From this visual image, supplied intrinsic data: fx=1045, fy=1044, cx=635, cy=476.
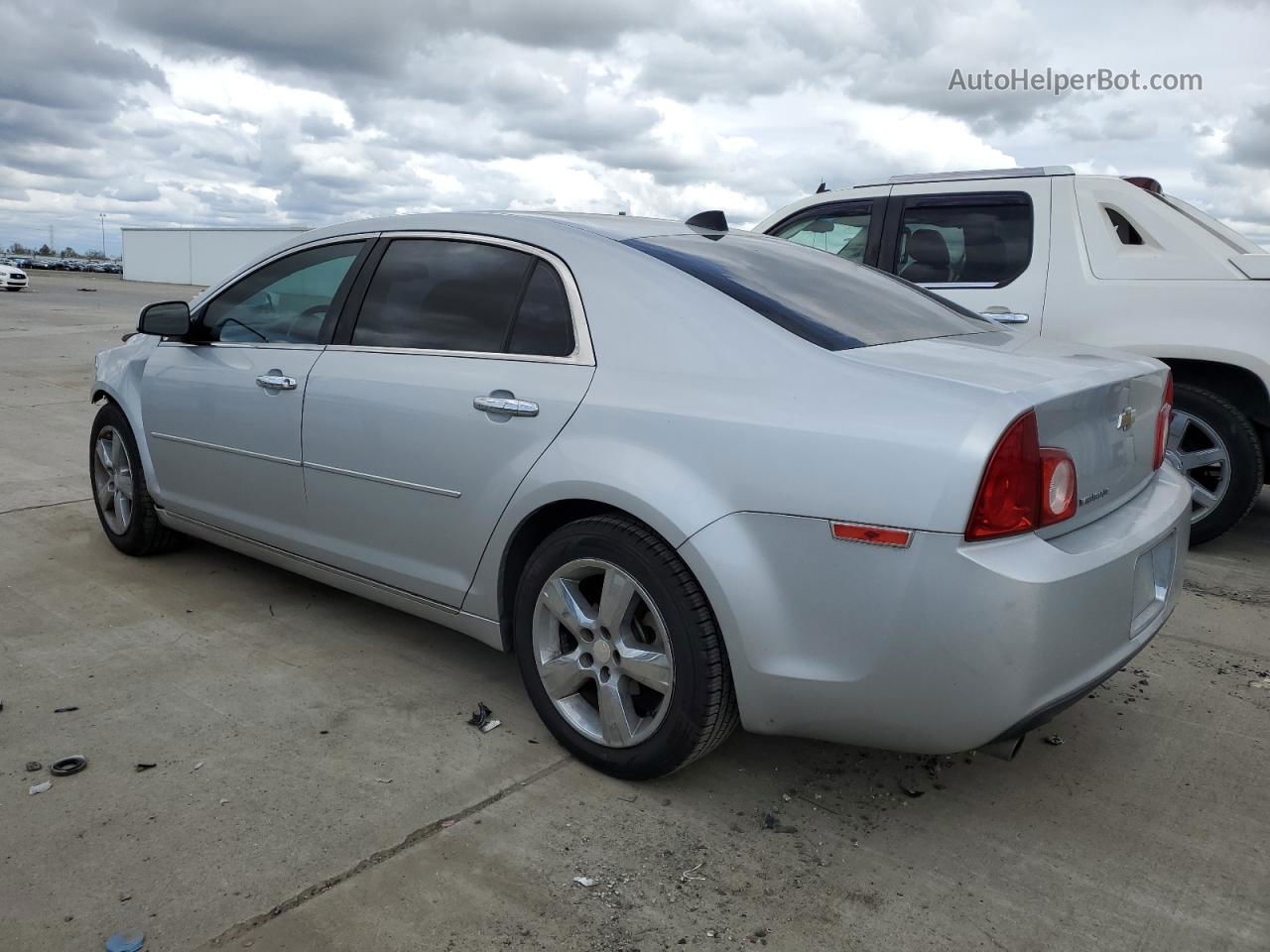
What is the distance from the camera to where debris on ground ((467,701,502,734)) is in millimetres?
3260

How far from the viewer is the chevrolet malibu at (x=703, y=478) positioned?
235 centimetres

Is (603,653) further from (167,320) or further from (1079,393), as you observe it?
(167,320)

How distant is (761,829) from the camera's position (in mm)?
2729

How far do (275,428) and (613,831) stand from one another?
201 cm

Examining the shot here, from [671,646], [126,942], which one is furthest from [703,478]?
[126,942]

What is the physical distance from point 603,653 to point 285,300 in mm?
2106

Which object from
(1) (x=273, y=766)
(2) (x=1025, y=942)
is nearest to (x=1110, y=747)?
(2) (x=1025, y=942)

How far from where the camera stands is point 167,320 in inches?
166

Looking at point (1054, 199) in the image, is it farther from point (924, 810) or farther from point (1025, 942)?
point (1025, 942)

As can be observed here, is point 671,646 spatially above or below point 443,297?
below

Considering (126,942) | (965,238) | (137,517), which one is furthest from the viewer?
(965,238)

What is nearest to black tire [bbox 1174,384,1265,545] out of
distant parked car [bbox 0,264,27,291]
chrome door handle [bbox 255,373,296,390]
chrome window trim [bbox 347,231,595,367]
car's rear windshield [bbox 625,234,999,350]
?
car's rear windshield [bbox 625,234,999,350]

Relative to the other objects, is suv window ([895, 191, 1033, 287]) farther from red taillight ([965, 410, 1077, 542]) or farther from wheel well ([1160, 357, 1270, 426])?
red taillight ([965, 410, 1077, 542])

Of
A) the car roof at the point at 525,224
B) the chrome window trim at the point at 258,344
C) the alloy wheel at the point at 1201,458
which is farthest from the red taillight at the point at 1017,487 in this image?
the alloy wheel at the point at 1201,458
